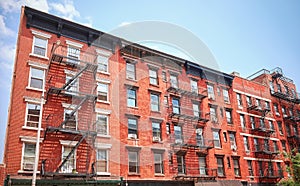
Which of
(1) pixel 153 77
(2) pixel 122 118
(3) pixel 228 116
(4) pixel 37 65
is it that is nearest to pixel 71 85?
(4) pixel 37 65

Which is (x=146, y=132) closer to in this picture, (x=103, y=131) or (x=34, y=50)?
(x=103, y=131)

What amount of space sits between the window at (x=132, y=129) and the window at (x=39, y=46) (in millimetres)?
8615

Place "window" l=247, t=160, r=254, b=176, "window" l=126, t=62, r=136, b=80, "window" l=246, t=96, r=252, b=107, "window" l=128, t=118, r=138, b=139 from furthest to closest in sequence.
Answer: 1. "window" l=246, t=96, r=252, b=107
2. "window" l=247, t=160, r=254, b=176
3. "window" l=126, t=62, r=136, b=80
4. "window" l=128, t=118, r=138, b=139

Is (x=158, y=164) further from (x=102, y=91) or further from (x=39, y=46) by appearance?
(x=39, y=46)

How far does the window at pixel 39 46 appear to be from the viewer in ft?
66.0

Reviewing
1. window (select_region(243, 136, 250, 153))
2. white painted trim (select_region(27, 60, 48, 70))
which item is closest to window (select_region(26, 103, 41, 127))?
white painted trim (select_region(27, 60, 48, 70))

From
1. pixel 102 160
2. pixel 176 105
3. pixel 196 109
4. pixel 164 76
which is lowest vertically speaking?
pixel 102 160

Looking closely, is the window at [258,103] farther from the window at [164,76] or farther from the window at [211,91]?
the window at [164,76]

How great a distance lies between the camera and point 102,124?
69.7ft

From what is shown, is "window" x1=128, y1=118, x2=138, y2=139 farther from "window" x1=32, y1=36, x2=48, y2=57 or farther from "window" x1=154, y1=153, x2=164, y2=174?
"window" x1=32, y1=36, x2=48, y2=57

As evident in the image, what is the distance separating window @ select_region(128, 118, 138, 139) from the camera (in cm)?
2241

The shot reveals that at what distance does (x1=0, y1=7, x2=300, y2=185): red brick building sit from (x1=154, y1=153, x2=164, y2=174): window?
0.31ft

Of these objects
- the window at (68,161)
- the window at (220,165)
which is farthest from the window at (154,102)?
the window at (68,161)

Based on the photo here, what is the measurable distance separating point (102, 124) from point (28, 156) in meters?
5.89
